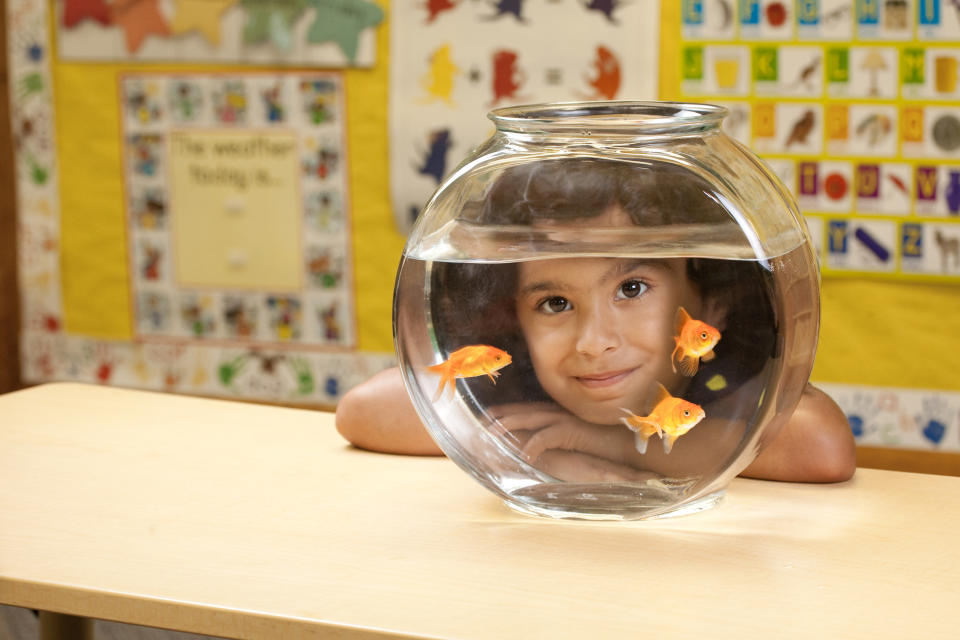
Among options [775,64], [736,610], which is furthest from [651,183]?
[775,64]

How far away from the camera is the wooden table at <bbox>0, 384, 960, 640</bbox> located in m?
0.53

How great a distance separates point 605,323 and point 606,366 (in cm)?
3

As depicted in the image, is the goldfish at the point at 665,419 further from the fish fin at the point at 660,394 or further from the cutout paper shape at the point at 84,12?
the cutout paper shape at the point at 84,12

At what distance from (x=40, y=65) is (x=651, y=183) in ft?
6.84

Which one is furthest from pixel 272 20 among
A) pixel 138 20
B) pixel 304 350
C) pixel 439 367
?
pixel 439 367

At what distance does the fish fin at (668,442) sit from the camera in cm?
66

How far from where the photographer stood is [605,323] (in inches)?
25.4

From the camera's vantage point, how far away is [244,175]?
7.37 ft

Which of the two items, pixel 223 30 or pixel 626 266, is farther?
pixel 223 30

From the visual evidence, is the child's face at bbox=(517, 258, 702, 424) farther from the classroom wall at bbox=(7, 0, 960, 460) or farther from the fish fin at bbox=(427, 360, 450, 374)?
the classroom wall at bbox=(7, 0, 960, 460)

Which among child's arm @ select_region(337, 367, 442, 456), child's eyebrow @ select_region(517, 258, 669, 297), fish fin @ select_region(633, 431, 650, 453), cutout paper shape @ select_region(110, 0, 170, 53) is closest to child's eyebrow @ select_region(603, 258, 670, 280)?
child's eyebrow @ select_region(517, 258, 669, 297)

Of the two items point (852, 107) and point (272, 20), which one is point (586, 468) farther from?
point (272, 20)

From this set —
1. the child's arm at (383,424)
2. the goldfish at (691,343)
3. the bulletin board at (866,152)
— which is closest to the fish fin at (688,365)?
the goldfish at (691,343)

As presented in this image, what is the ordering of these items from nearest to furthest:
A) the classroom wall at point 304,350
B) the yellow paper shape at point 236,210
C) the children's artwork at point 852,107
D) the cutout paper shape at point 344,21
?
the children's artwork at point 852,107 < the classroom wall at point 304,350 < the cutout paper shape at point 344,21 < the yellow paper shape at point 236,210
